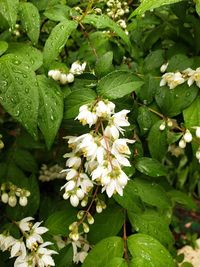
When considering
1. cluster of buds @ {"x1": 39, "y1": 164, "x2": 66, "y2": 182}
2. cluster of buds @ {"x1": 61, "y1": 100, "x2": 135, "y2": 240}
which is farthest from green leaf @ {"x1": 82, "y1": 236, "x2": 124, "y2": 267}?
cluster of buds @ {"x1": 39, "y1": 164, "x2": 66, "y2": 182}

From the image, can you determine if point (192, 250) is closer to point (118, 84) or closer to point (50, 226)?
point (50, 226)

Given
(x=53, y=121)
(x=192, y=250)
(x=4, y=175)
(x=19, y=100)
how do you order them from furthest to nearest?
(x=192, y=250)
(x=4, y=175)
(x=53, y=121)
(x=19, y=100)

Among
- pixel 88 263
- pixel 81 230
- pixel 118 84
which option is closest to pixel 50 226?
pixel 81 230

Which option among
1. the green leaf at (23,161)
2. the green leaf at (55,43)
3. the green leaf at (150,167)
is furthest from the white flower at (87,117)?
the green leaf at (23,161)

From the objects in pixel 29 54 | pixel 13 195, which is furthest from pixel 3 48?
pixel 13 195

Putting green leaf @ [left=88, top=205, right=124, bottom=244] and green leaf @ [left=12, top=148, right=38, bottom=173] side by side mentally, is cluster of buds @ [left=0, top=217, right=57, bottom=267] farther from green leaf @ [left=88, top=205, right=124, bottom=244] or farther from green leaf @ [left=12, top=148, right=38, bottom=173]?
green leaf @ [left=12, top=148, right=38, bottom=173]

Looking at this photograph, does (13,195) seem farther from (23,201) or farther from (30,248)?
(30,248)

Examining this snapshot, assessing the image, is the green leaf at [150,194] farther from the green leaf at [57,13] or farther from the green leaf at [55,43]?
the green leaf at [57,13]
